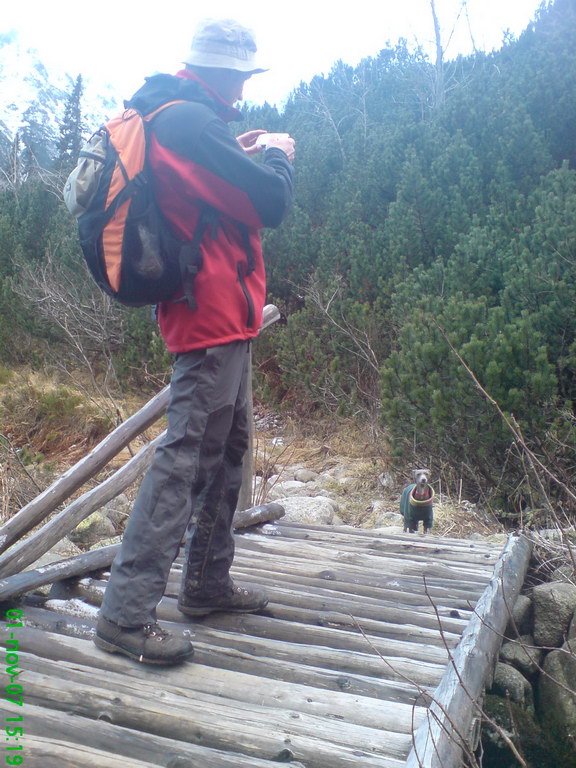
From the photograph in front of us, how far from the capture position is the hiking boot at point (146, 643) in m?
2.13

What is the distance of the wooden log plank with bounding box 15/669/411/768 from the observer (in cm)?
Result: 179

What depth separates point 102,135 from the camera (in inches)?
82.0

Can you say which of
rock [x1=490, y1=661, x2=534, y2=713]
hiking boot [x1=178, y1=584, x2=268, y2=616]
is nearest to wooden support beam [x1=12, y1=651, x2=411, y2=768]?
hiking boot [x1=178, y1=584, x2=268, y2=616]

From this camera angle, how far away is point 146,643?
A: 2.13 meters

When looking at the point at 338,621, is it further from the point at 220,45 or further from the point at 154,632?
the point at 220,45

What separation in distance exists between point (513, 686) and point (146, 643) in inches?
69.8

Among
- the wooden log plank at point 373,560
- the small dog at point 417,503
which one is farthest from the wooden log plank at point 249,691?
the small dog at point 417,503

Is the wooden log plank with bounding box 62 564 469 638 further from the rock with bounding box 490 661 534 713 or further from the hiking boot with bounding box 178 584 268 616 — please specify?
the rock with bounding box 490 661 534 713

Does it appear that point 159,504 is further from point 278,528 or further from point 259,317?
point 278,528

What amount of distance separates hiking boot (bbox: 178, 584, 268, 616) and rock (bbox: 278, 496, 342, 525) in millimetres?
3069

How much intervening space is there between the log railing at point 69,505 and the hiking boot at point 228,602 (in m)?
0.60

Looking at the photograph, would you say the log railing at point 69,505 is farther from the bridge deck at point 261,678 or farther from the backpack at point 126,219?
the backpack at point 126,219

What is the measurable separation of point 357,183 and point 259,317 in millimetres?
8572

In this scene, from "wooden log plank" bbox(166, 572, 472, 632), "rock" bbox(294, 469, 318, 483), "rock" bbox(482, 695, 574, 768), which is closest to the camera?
"wooden log plank" bbox(166, 572, 472, 632)
